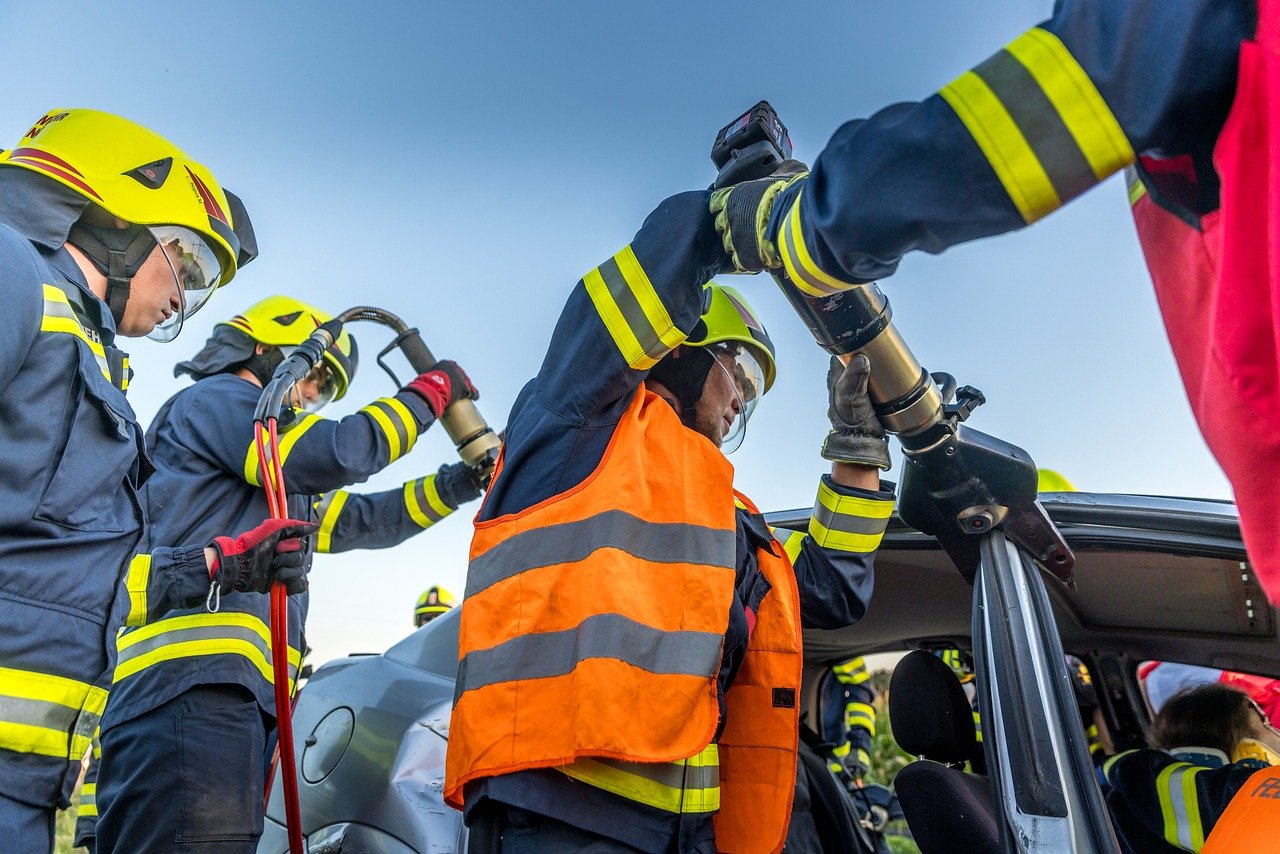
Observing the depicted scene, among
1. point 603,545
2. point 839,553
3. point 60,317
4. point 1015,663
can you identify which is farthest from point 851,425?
point 60,317

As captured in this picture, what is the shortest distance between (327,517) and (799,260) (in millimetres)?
3372

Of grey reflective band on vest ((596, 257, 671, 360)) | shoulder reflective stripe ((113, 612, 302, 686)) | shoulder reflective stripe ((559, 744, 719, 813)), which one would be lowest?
shoulder reflective stripe ((559, 744, 719, 813))

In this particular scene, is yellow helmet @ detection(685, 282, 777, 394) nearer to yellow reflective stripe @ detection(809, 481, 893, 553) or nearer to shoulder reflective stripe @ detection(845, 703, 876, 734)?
yellow reflective stripe @ detection(809, 481, 893, 553)

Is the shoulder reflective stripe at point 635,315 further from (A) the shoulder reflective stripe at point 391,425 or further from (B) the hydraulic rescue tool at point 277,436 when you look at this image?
(A) the shoulder reflective stripe at point 391,425

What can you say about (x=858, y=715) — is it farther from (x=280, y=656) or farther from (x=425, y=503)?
(x=280, y=656)

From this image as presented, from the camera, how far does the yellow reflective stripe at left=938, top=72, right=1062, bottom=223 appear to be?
1.15 meters

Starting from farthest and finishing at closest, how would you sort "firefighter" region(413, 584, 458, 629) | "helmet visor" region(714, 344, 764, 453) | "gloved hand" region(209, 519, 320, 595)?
1. "firefighter" region(413, 584, 458, 629)
2. "gloved hand" region(209, 519, 320, 595)
3. "helmet visor" region(714, 344, 764, 453)

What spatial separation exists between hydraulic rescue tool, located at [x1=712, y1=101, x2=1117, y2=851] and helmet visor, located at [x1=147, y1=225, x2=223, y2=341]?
1506 mm

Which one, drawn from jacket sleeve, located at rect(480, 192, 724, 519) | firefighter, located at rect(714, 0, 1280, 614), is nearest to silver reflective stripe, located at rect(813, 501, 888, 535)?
jacket sleeve, located at rect(480, 192, 724, 519)

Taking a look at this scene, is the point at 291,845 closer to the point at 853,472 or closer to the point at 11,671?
the point at 11,671

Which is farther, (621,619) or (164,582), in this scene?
(164,582)

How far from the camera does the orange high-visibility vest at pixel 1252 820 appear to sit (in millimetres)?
1537

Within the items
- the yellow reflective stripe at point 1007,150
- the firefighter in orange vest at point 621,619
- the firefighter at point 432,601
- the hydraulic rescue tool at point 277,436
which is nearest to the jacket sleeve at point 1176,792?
the firefighter in orange vest at point 621,619

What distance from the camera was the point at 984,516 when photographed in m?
2.11
